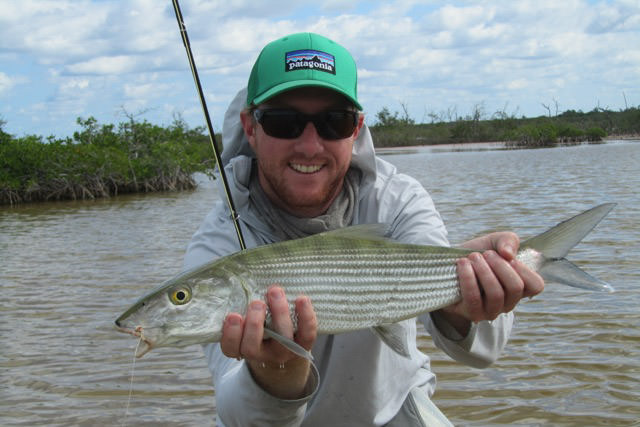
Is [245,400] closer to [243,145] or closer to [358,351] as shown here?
[358,351]

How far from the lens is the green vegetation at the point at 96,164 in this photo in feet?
102

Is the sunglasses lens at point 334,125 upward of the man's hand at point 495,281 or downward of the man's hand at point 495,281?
upward

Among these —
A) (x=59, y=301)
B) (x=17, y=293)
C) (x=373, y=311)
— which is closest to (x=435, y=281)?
(x=373, y=311)

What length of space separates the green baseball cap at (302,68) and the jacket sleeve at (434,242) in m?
0.57

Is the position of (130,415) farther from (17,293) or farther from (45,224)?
(45,224)

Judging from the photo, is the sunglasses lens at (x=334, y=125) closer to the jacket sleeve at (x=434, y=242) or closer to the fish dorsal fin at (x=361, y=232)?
the jacket sleeve at (x=434, y=242)

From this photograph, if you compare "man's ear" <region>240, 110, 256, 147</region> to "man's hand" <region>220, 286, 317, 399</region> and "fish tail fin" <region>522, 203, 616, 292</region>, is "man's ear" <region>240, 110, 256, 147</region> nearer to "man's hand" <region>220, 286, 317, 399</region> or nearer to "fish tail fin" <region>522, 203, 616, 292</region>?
"man's hand" <region>220, 286, 317, 399</region>

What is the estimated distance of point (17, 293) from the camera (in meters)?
10.3

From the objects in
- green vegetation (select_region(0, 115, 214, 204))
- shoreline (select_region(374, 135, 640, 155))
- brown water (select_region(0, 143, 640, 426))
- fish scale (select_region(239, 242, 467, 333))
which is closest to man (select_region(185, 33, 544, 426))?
fish scale (select_region(239, 242, 467, 333))

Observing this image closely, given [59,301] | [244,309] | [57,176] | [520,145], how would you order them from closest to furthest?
[244,309]
[59,301]
[57,176]
[520,145]

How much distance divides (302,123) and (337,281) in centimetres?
104

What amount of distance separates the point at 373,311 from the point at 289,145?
1.10 m

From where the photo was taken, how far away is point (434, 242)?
10.8 ft

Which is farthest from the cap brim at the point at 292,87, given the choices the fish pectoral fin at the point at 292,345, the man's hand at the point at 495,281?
the fish pectoral fin at the point at 292,345
